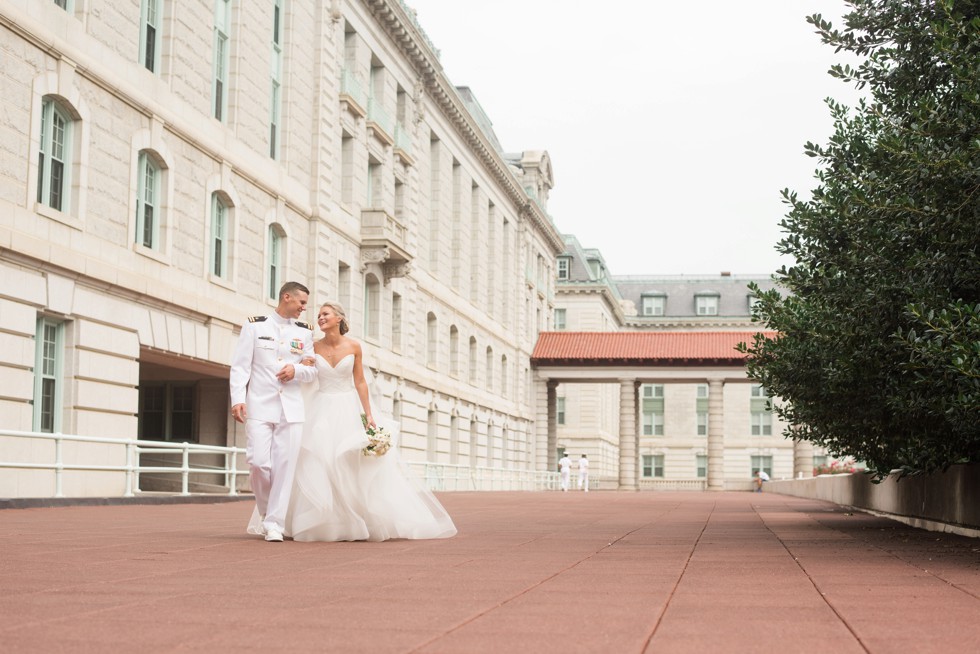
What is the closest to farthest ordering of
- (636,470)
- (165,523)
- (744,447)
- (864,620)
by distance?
(864,620), (165,523), (636,470), (744,447)

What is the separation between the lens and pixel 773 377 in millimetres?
15031

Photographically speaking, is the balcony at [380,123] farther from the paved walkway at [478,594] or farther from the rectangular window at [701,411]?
the rectangular window at [701,411]

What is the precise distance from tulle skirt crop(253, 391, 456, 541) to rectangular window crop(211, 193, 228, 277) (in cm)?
1648

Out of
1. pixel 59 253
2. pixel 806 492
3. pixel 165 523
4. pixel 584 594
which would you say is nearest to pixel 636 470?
pixel 806 492

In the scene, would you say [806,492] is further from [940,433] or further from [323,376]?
[323,376]

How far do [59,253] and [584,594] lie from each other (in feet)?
51.7

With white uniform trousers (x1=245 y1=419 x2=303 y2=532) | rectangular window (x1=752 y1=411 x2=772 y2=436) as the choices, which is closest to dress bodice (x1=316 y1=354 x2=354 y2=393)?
white uniform trousers (x1=245 y1=419 x2=303 y2=532)

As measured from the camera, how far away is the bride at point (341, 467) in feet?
35.9

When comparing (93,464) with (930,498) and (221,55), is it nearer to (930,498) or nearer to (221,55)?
(221,55)

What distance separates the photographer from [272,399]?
436 inches

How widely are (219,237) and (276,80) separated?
5.72 meters

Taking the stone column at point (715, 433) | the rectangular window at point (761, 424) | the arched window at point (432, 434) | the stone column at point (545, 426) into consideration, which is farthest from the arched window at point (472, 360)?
the rectangular window at point (761, 424)

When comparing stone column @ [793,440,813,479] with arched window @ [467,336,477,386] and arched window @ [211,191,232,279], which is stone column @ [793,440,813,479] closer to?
arched window @ [467,336,477,386]

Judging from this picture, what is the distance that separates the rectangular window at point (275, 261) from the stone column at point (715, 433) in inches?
1374
